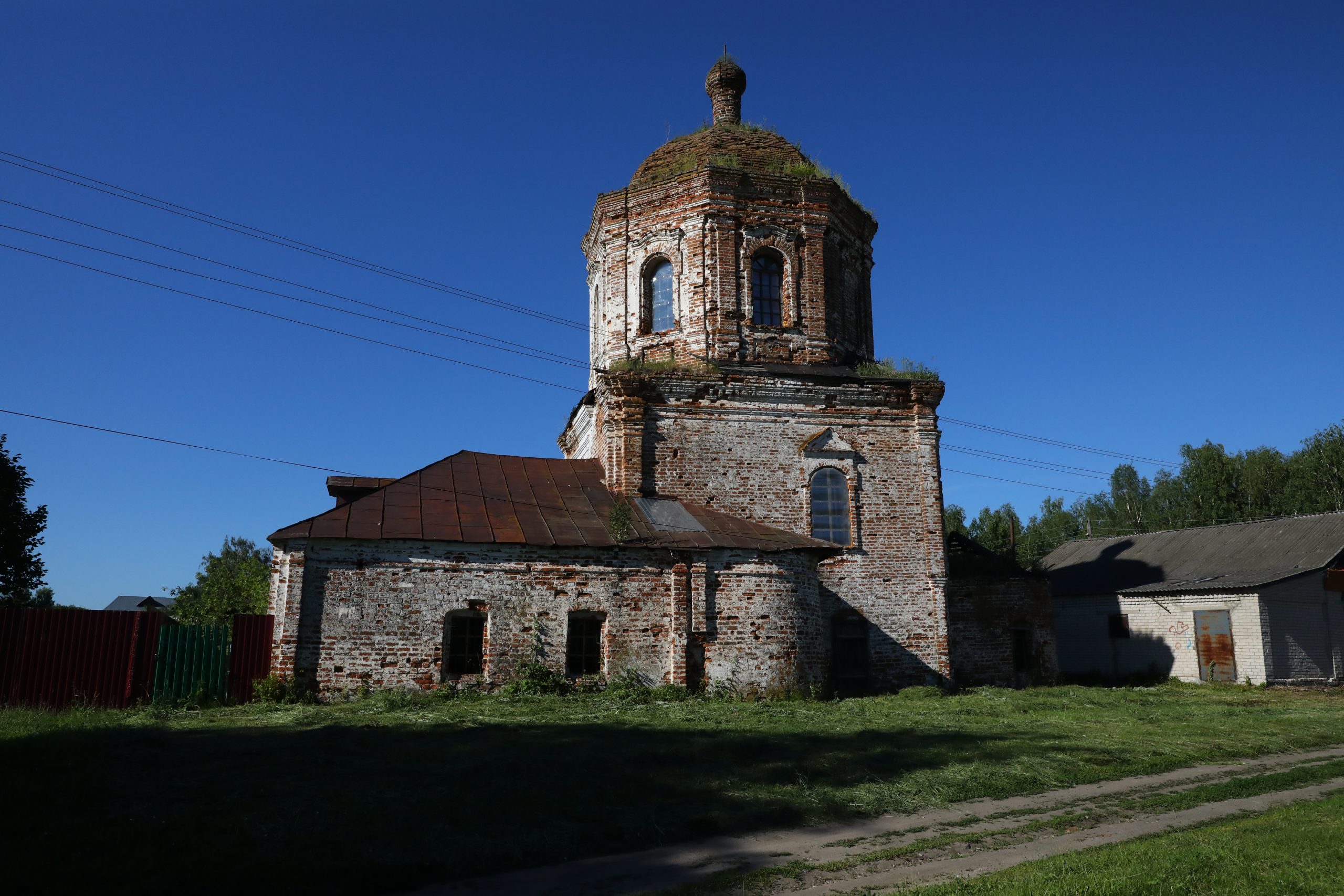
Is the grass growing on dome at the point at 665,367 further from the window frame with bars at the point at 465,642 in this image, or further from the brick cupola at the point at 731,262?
the window frame with bars at the point at 465,642

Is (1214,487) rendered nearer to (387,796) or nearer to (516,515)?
(516,515)

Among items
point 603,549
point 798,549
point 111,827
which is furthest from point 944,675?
point 111,827

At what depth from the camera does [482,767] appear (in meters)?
8.70

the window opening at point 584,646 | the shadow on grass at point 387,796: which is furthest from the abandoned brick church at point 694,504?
the shadow on grass at point 387,796

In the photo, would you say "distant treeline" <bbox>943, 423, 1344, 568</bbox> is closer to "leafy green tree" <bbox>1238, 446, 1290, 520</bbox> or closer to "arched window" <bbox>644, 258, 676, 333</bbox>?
"leafy green tree" <bbox>1238, 446, 1290, 520</bbox>

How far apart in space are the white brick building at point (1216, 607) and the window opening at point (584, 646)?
17.2m

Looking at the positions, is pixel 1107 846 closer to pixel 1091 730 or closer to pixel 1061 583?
pixel 1091 730

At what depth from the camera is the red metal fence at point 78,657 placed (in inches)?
524

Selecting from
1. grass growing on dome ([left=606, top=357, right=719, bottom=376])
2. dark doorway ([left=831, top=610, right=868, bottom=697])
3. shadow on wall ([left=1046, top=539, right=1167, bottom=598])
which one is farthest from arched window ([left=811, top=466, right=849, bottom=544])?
shadow on wall ([left=1046, top=539, right=1167, bottom=598])

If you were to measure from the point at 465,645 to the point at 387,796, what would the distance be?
7.77m

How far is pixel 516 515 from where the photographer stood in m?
16.7

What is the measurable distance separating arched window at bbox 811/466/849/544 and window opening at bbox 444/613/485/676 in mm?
7052

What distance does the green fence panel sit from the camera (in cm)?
1393

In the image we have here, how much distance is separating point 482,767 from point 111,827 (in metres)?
3.21
